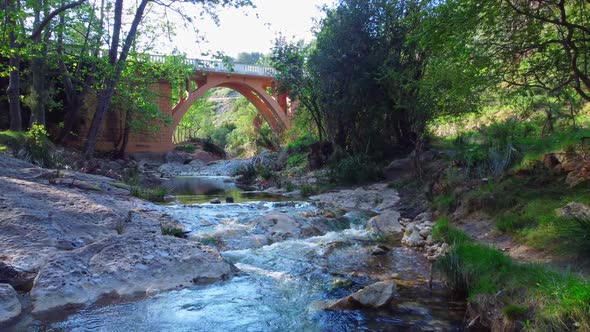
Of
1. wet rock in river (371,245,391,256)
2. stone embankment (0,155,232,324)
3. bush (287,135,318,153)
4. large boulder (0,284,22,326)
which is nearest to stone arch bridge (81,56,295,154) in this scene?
bush (287,135,318,153)

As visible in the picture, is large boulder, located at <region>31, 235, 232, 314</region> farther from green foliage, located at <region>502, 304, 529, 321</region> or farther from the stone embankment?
green foliage, located at <region>502, 304, 529, 321</region>

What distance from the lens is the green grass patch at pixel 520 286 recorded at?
2854 millimetres

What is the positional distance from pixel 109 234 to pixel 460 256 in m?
4.42

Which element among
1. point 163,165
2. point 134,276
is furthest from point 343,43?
point 163,165

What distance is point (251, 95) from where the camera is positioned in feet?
121

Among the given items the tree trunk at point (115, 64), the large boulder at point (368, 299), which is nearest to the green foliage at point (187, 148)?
the tree trunk at point (115, 64)

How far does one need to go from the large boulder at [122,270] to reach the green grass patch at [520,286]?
104 inches

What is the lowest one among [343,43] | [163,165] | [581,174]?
[163,165]

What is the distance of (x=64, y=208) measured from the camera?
5926mm

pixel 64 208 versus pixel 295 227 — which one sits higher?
pixel 64 208

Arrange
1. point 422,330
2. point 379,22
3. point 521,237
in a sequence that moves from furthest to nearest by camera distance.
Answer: point 379,22 < point 521,237 < point 422,330

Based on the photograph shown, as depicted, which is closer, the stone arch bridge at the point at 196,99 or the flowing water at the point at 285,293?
the flowing water at the point at 285,293

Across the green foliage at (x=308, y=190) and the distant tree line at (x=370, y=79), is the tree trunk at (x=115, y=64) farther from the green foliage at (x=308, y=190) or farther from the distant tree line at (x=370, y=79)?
the green foliage at (x=308, y=190)

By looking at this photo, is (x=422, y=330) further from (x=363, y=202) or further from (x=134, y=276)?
(x=363, y=202)
